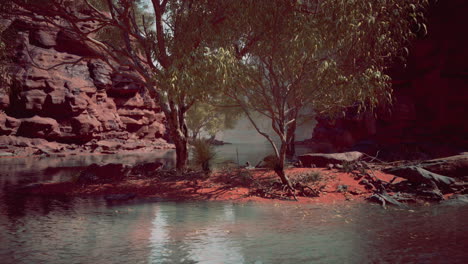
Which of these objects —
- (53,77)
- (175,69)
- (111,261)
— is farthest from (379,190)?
(53,77)

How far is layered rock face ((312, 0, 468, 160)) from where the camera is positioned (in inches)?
754

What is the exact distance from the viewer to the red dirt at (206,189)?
12008mm

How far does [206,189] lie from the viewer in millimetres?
13242

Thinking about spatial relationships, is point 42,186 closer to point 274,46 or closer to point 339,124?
point 274,46

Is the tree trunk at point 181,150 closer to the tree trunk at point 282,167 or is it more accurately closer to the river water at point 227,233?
the river water at point 227,233

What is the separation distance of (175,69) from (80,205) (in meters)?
5.15

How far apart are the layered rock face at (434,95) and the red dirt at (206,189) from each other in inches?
304

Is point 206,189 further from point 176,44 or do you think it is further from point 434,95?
point 434,95

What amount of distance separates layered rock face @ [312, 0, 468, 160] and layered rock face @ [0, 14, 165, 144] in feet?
87.9

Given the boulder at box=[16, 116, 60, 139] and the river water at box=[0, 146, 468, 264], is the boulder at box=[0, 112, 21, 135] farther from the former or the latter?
the river water at box=[0, 146, 468, 264]

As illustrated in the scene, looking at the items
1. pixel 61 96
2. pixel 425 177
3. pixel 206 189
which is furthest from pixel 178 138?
pixel 61 96

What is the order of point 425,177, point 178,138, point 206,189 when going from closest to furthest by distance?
1. point 425,177
2. point 206,189
3. point 178,138

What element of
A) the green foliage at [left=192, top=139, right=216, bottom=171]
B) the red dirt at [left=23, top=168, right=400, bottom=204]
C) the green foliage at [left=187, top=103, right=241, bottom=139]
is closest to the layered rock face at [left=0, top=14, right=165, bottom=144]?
the green foliage at [left=187, top=103, right=241, bottom=139]

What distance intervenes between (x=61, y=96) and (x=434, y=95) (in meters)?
32.8
